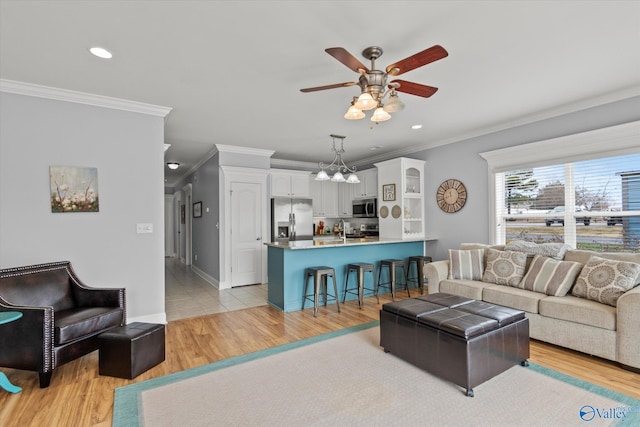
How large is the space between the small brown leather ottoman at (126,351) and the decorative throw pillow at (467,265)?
350 cm

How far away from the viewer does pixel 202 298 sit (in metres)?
5.02

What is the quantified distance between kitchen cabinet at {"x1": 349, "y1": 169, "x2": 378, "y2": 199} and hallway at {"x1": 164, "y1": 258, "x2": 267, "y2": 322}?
120 inches

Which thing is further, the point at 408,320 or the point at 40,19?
the point at 408,320

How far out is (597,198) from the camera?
376 cm

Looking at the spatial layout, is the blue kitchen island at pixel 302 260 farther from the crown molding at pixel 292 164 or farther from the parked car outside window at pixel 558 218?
the crown molding at pixel 292 164

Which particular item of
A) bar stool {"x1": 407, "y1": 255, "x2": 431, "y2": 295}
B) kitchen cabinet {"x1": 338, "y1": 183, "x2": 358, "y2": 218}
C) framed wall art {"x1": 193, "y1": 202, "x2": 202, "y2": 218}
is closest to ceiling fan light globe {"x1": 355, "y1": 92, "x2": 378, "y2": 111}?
bar stool {"x1": 407, "y1": 255, "x2": 431, "y2": 295}

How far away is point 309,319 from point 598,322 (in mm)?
2832

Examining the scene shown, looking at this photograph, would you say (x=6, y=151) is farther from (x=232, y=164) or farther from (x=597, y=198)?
(x=597, y=198)

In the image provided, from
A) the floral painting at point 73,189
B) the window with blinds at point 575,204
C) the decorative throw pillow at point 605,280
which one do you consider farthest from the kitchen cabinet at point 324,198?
the decorative throw pillow at point 605,280

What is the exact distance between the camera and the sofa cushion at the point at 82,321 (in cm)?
241

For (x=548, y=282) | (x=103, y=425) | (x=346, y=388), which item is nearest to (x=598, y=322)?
(x=548, y=282)

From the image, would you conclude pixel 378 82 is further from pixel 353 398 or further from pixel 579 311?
pixel 579 311

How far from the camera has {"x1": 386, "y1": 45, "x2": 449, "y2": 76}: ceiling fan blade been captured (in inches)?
76.0

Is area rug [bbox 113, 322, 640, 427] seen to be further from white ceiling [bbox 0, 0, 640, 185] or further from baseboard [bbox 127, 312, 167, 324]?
white ceiling [bbox 0, 0, 640, 185]
